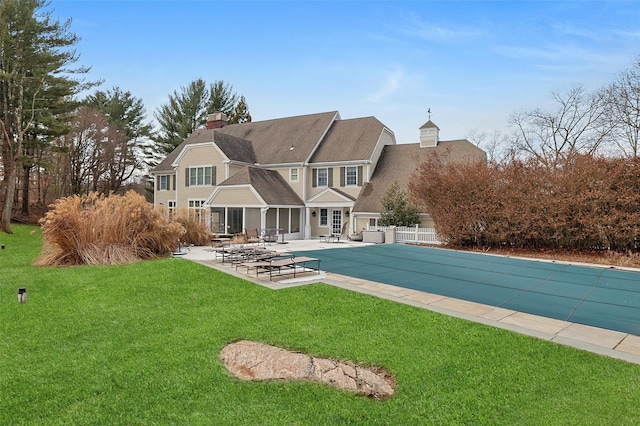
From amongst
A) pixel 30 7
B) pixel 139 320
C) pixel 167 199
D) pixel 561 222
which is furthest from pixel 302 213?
pixel 30 7

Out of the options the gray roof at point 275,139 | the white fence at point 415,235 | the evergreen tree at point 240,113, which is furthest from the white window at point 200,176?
the evergreen tree at point 240,113

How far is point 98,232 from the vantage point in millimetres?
11688

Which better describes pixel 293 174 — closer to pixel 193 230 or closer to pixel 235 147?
pixel 235 147

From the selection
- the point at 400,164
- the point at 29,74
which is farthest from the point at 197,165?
the point at 400,164

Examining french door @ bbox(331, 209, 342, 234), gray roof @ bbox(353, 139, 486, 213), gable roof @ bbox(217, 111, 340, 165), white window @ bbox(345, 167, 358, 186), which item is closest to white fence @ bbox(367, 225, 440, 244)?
gray roof @ bbox(353, 139, 486, 213)

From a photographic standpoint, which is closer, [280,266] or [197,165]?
[280,266]

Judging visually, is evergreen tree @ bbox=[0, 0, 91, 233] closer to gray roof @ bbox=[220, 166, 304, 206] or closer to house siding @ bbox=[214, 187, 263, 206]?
house siding @ bbox=[214, 187, 263, 206]

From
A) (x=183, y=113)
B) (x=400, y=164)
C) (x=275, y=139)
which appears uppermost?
(x=183, y=113)

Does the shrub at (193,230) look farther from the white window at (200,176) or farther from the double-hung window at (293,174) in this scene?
the double-hung window at (293,174)

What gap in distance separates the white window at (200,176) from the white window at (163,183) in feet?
→ 14.5

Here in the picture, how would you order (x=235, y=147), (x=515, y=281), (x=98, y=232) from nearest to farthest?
1. (x=515, y=281)
2. (x=98, y=232)
3. (x=235, y=147)

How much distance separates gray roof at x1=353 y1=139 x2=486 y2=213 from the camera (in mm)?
23328

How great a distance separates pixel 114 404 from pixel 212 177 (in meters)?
24.4

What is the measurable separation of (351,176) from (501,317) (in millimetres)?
19471
